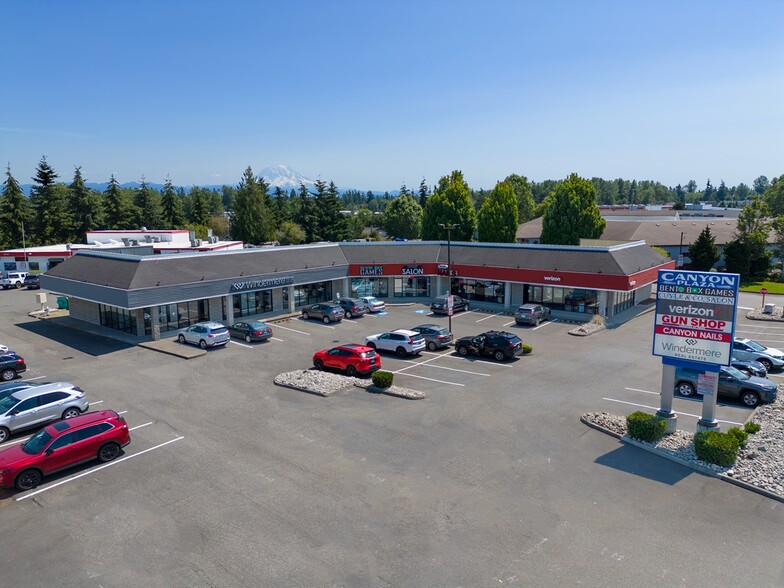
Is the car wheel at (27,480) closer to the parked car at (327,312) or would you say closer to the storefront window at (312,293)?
the parked car at (327,312)

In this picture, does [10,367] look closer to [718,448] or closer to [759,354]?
[718,448]

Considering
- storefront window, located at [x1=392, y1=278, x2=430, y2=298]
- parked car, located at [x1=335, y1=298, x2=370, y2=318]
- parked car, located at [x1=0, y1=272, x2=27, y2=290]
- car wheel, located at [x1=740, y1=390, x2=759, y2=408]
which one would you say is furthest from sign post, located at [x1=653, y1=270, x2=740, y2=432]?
parked car, located at [x1=0, y1=272, x2=27, y2=290]

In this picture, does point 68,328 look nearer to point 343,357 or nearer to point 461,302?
point 343,357

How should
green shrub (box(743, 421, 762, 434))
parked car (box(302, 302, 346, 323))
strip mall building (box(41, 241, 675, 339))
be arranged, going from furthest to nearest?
parked car (box(302, 302, 346, 323)) < strip mall building (box(41, 241, 675, 339)) < green shrub (box(743, 421, 762, 434))

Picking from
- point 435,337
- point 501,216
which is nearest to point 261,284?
point 435,337

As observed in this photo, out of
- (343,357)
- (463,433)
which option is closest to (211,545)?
(463,433)

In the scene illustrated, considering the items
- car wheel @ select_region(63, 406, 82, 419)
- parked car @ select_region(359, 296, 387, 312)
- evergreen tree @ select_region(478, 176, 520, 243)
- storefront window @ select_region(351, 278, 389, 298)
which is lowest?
car wheel @ select_region(63, 406, 82, 419)

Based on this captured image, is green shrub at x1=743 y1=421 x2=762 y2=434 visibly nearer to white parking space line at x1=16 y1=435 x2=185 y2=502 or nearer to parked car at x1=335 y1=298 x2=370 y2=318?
white parking space line at x1=16 y1=435 x2=185 y2=502
